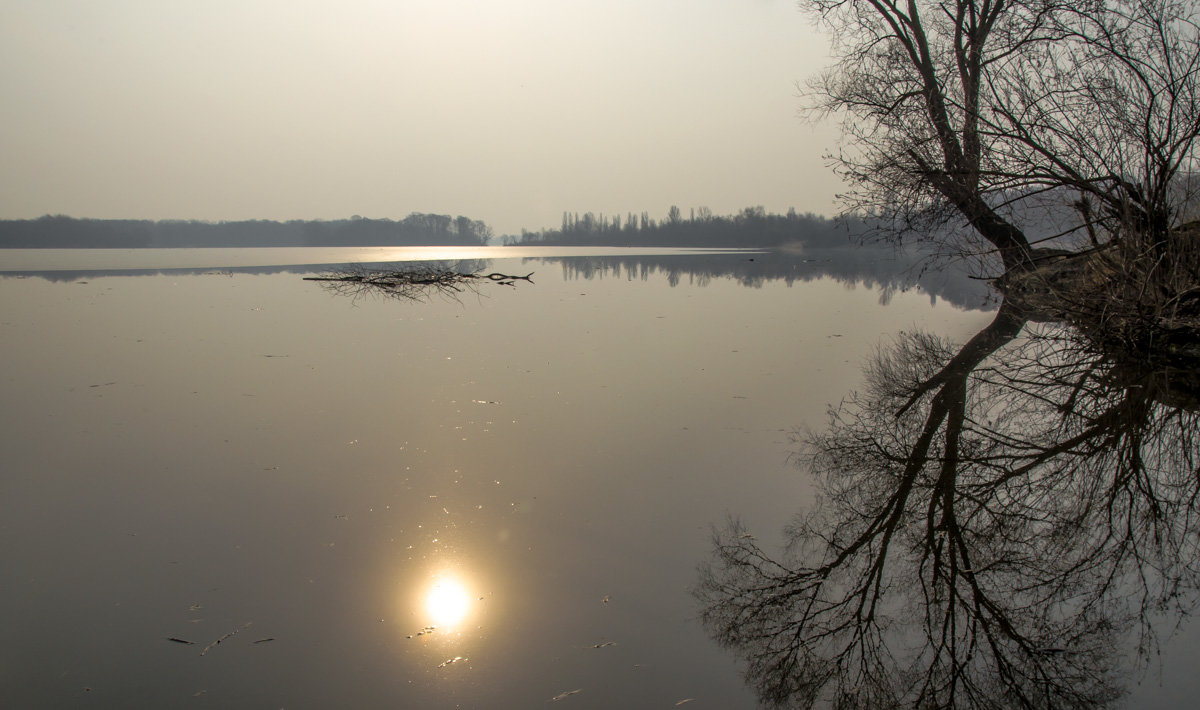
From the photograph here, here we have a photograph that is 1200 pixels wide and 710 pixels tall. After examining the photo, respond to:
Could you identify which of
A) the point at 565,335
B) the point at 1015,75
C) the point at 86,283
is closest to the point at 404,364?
the point at 565,335

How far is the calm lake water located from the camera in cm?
224

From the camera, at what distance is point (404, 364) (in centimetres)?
721

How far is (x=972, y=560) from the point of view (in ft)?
9.70

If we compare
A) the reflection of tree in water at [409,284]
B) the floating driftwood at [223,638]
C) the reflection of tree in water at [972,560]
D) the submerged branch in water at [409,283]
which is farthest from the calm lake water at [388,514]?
the submerged branch in water at [409,283]

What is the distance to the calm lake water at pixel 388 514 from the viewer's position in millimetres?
2236

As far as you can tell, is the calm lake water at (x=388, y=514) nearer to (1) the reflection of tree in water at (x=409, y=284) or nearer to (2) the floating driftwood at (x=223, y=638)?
(2) the floating driftwood at (x=223, y=638)

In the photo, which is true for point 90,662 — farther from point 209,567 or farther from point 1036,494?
point 1036,494

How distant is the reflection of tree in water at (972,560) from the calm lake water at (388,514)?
0.17m

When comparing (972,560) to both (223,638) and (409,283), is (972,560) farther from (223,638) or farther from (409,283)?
(409,283)

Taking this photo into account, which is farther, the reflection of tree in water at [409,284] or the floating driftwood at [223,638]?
the reflection of tree in water at [409,284]

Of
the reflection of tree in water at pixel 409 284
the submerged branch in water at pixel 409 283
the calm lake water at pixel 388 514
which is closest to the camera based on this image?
the calm lake water at pixel 388 514

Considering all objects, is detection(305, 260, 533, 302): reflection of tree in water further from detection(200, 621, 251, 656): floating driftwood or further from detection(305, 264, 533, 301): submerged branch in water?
detection(200, 621, 251, 656): floating driftwood

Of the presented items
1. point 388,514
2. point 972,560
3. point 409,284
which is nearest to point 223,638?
point 388,514

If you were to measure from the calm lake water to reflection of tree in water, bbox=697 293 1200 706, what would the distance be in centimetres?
17
